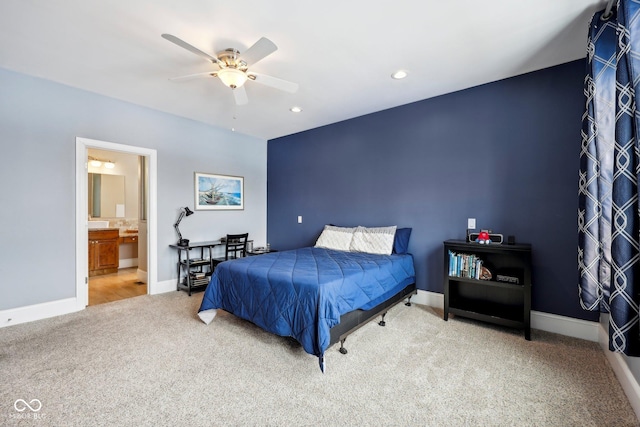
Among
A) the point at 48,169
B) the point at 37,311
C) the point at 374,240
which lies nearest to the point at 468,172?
the point at 374,240

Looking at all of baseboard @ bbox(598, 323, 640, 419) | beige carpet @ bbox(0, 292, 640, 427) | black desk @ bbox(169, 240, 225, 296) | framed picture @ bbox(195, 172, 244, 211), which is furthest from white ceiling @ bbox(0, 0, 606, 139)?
beige carpet @ bbox(0, 292, 640, 427)

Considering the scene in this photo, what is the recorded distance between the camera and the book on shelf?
3012mm

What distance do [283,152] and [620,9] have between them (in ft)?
14.8

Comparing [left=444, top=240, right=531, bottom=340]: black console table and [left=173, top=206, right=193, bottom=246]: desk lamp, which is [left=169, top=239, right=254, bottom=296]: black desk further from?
[left=444, top=240, right=531, bottom=340]: black console table

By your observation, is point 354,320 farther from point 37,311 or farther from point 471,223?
point 37,311

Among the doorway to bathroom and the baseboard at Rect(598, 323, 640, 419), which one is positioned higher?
the doorway to bathroom

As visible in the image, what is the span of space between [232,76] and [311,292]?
1996 mm

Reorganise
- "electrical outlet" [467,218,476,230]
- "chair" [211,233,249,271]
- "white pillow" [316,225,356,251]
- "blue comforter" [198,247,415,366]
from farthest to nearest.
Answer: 1. "chair" [211,233,249,271]
2. "white pillow" [316,225,356,251]
3. "electrical outlet" [467,218,476,230]
4. "blue comforter" [198,247,415,366]

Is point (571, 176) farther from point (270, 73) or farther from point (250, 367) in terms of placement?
point (250, 367)

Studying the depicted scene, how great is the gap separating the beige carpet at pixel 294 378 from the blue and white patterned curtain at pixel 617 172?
629 mm

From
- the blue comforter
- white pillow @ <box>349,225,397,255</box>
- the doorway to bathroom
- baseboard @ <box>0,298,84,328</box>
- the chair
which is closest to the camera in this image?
the blue comforter

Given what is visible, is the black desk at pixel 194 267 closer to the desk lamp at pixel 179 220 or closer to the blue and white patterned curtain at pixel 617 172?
the desk lamp at pixel 179 220

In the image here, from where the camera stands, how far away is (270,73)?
2.95 meters

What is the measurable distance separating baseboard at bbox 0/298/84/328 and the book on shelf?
4399mm
